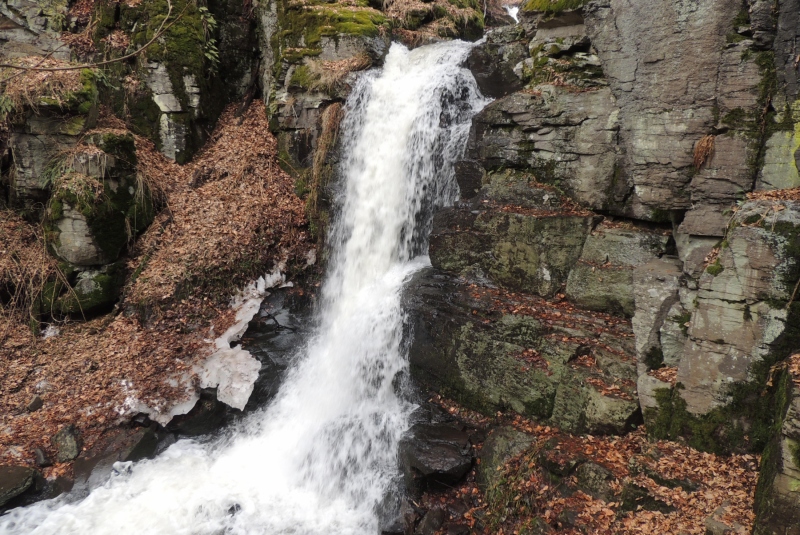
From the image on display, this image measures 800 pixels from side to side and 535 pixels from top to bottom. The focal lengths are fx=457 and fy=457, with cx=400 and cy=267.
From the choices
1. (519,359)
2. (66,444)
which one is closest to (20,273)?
(66,444)

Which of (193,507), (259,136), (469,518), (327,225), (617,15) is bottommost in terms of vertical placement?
(193,507)

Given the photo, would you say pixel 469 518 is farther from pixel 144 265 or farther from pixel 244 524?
pixel 144 265

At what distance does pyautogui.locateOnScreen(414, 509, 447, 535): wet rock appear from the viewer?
5262mm

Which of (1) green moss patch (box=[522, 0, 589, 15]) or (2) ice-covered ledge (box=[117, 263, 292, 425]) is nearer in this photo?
(1) green moss patch (box=[522, 0, 589, 15])

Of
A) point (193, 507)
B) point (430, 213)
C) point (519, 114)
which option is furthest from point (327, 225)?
point (193, 507)

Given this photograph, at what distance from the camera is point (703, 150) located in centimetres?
527

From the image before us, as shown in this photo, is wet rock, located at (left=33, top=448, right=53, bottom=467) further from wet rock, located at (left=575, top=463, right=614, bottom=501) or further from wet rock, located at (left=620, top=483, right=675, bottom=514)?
wet rock, located at (left=620, top=483, right=675, bottom=514)

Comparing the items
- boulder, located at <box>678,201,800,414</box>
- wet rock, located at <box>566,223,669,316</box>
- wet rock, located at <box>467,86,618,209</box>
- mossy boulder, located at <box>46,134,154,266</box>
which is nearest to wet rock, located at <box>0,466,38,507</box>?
mossy boulder, located at <box>46,134,154,266</box>

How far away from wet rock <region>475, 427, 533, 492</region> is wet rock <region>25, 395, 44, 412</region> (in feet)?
22.5

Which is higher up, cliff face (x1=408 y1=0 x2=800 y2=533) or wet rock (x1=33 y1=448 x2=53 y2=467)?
cliff face (x1=408 y1=0 x2=800 y2=533)

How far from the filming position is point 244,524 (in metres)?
5.88

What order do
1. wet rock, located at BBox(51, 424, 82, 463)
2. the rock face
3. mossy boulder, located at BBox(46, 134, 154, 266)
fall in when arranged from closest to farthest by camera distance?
the rock face
wet rock, located at BBox(51, 424, 82, 463)
mossy boulder, located at BBox(46, 134, 154, 266)

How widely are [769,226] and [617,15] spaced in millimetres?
3648

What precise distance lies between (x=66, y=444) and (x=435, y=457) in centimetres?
548
